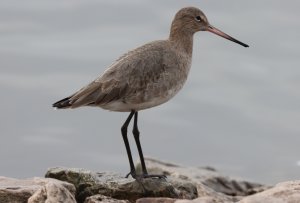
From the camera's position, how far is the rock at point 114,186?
432 inches

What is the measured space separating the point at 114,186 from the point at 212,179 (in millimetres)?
4372

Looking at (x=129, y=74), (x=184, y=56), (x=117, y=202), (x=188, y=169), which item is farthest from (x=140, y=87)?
(x=188, y=169)

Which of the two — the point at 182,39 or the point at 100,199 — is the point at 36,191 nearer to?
the point at 100,199

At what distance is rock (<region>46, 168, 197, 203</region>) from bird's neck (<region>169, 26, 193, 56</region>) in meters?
1.89

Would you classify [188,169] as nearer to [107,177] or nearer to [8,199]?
[107,177]

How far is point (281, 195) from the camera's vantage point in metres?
9.81

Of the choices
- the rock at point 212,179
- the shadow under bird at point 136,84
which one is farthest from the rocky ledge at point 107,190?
the rock at point 212,179

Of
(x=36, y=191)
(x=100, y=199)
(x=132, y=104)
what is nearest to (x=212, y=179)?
(x=132, y=104)

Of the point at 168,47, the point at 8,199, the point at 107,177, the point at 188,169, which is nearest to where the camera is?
the point at 8,199

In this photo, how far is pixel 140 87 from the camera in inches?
458

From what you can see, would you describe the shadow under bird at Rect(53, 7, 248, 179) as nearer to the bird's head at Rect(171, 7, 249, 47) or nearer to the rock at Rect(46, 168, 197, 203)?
the rock at Rect(46, 168, 197, 203)

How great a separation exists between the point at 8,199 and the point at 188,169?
18.7 ft

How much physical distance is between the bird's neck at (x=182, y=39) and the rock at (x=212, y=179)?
8.37ft

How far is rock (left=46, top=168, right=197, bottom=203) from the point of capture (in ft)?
36.0
